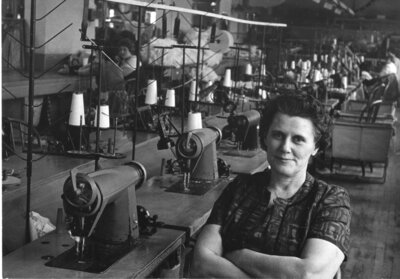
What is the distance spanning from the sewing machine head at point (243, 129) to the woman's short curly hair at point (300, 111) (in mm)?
1840

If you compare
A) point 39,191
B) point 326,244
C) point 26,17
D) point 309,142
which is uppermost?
point 26,17

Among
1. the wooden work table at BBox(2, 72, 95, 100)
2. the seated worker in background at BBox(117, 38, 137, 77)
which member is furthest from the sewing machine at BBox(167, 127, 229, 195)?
the seated worker in background at BBox(117, 38, 137, 77)

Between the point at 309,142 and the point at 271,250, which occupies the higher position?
the point at 309,142

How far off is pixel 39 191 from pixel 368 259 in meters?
2.26

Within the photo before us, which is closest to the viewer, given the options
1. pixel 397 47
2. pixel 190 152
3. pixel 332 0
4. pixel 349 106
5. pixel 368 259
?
pixel 190 152

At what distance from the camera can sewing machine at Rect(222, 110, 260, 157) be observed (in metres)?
4.02

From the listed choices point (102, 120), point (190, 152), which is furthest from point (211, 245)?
point (102, 120)

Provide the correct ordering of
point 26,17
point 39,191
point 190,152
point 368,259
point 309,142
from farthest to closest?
point 26,17 < point 368,259 < point 39,191 < point 190,152 < point 309,142

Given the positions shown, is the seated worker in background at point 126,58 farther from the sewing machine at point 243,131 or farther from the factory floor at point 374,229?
the factory floor at point 374,229

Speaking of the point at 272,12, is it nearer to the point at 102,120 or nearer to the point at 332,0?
the point at 332,0

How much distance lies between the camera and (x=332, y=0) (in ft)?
36.8

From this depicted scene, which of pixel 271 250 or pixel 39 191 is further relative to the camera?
pixel 39 191

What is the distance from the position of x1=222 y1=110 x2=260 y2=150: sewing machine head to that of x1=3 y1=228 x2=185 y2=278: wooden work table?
172 centimetres

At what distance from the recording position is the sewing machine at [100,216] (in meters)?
1.81
